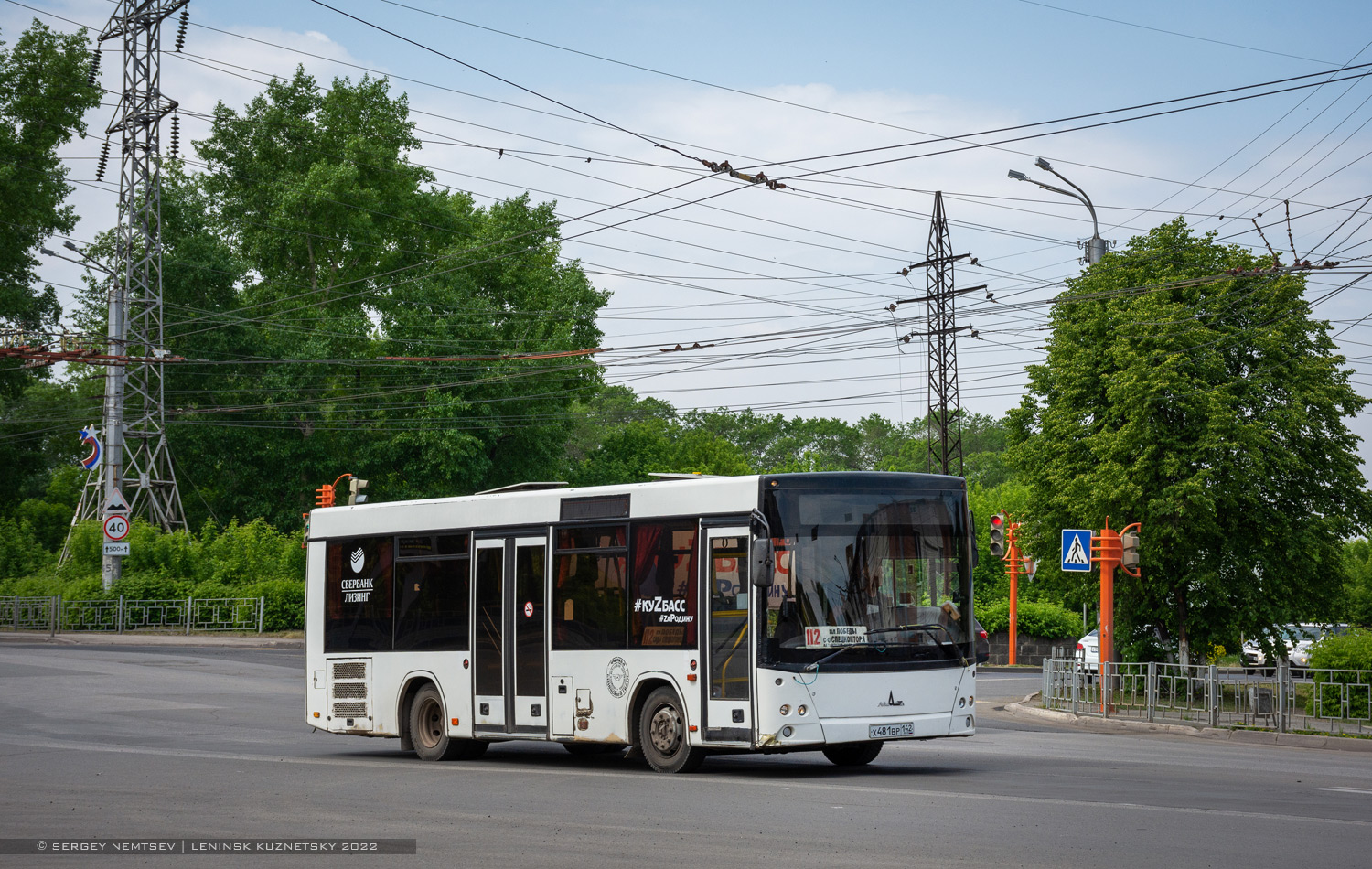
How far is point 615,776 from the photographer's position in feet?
48.5

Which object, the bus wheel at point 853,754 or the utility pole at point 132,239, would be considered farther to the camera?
the utility pole at point 132,239

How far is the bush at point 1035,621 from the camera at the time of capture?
4975cm

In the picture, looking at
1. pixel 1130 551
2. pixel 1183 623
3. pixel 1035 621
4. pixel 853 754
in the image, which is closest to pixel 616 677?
pixel 853 754

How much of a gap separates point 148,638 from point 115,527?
162 inches

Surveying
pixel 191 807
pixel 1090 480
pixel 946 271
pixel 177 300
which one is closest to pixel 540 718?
pixel 191 807

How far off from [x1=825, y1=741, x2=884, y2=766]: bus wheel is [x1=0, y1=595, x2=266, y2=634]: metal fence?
111ft

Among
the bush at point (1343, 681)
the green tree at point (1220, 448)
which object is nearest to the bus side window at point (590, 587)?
the bush at point (1343, 681)

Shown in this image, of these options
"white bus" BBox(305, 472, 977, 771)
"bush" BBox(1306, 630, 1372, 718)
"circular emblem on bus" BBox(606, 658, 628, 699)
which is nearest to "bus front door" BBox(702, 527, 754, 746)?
Result: "white bus" BBox(305, 472, 977, 771)

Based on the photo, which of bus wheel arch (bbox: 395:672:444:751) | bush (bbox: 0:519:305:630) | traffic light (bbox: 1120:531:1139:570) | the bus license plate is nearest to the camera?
the bus license plate

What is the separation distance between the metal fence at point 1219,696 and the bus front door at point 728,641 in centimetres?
1089

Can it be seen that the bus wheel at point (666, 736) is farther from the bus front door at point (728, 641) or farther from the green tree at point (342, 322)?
the green tree at point (342, 322)

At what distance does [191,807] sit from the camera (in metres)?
12.0

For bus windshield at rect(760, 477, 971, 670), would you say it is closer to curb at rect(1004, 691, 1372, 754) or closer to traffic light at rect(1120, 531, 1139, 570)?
curb at rect(1004, 691, 1372, 754)

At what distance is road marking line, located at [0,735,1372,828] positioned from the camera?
11.1m
